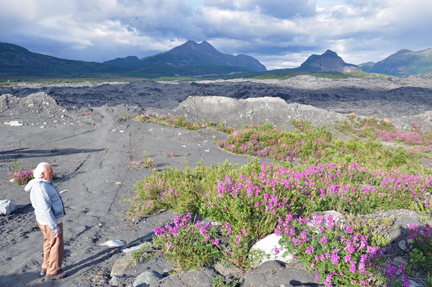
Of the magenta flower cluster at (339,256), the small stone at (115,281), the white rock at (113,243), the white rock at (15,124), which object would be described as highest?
the magenta flower cluster at (339,256)

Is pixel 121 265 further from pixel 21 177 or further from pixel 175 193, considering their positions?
pixel 21 177

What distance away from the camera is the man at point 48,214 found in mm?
4344

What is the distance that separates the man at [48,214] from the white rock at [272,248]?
3.75m

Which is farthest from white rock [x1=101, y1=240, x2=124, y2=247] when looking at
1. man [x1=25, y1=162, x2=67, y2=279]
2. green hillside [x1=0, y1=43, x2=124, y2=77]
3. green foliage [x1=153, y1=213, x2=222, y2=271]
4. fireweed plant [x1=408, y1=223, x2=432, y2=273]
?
green hillside [x1=0, y1=43, x2=124, y2=77]

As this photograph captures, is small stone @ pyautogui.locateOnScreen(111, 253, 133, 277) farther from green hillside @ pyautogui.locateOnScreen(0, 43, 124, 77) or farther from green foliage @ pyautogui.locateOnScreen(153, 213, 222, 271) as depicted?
green hillside @ pyautogui.locateOnScreen(0, 43, 124, 77)

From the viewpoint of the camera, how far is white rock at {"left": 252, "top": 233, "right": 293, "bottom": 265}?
3711mm

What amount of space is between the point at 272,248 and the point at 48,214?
412cm

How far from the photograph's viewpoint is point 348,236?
11.0 ft

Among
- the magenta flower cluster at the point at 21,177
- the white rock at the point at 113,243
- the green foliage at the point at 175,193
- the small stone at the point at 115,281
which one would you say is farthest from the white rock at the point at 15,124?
the small stone at the point at 115,281

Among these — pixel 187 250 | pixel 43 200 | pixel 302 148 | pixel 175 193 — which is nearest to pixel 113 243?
pixel 43 200

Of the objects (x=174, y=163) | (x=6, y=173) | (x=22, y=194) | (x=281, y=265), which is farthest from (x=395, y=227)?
(x=6, y=173)

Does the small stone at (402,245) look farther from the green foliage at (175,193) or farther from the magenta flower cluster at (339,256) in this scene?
the green foliage at (175,193)

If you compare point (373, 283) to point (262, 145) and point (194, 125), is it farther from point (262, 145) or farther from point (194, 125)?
point (194, 125)

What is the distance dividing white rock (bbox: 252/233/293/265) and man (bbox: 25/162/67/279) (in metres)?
3.75
